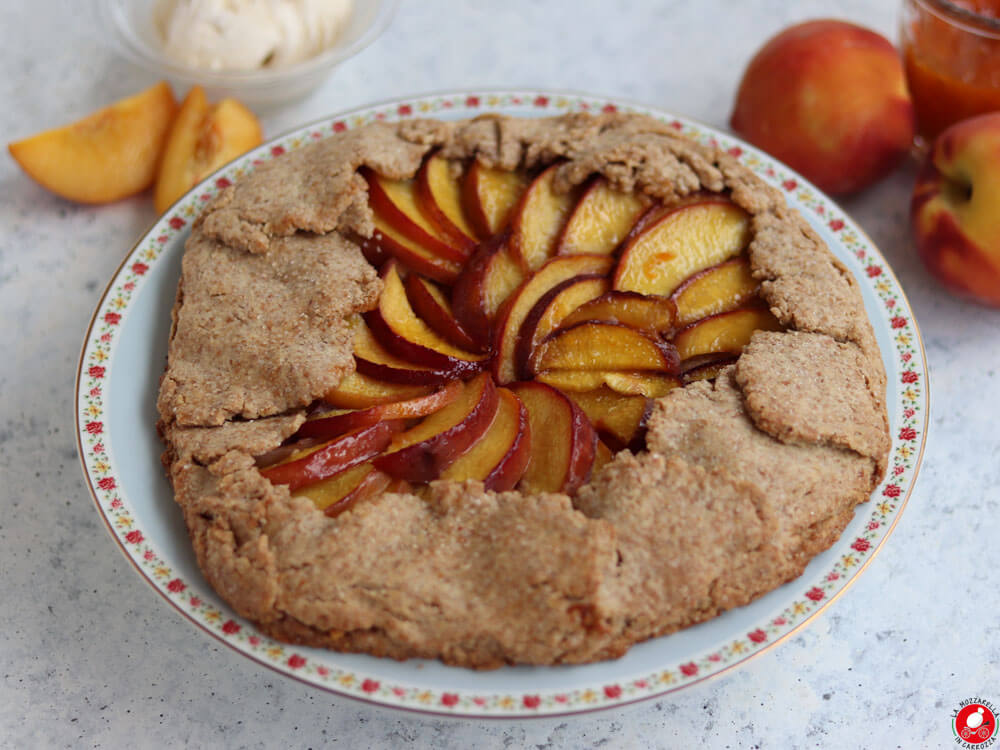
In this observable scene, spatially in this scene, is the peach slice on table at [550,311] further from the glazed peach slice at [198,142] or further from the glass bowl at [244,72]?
the glass bowl at [244,72]

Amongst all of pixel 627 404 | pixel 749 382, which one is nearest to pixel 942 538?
pixel 749 382

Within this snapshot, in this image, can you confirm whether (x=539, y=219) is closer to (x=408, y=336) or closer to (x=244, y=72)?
(x=408, y=336)

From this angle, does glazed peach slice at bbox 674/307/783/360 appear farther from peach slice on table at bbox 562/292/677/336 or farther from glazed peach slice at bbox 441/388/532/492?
glazed peach slice at bbox 441/388/532/492

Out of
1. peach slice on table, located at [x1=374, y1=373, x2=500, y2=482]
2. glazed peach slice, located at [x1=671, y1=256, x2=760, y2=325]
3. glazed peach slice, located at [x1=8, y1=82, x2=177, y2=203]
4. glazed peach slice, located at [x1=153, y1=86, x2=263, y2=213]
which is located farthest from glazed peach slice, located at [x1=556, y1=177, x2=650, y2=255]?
glazed peach slice, located at [x1=8, y1=82, x2=177, y2=203]

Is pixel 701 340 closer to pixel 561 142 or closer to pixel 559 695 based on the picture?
pixel 561 142

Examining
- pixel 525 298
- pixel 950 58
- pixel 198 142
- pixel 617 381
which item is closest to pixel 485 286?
pixel 525 298

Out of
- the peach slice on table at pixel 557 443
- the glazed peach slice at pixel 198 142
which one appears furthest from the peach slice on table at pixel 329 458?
the glazed peach slice at pixel 198 142
